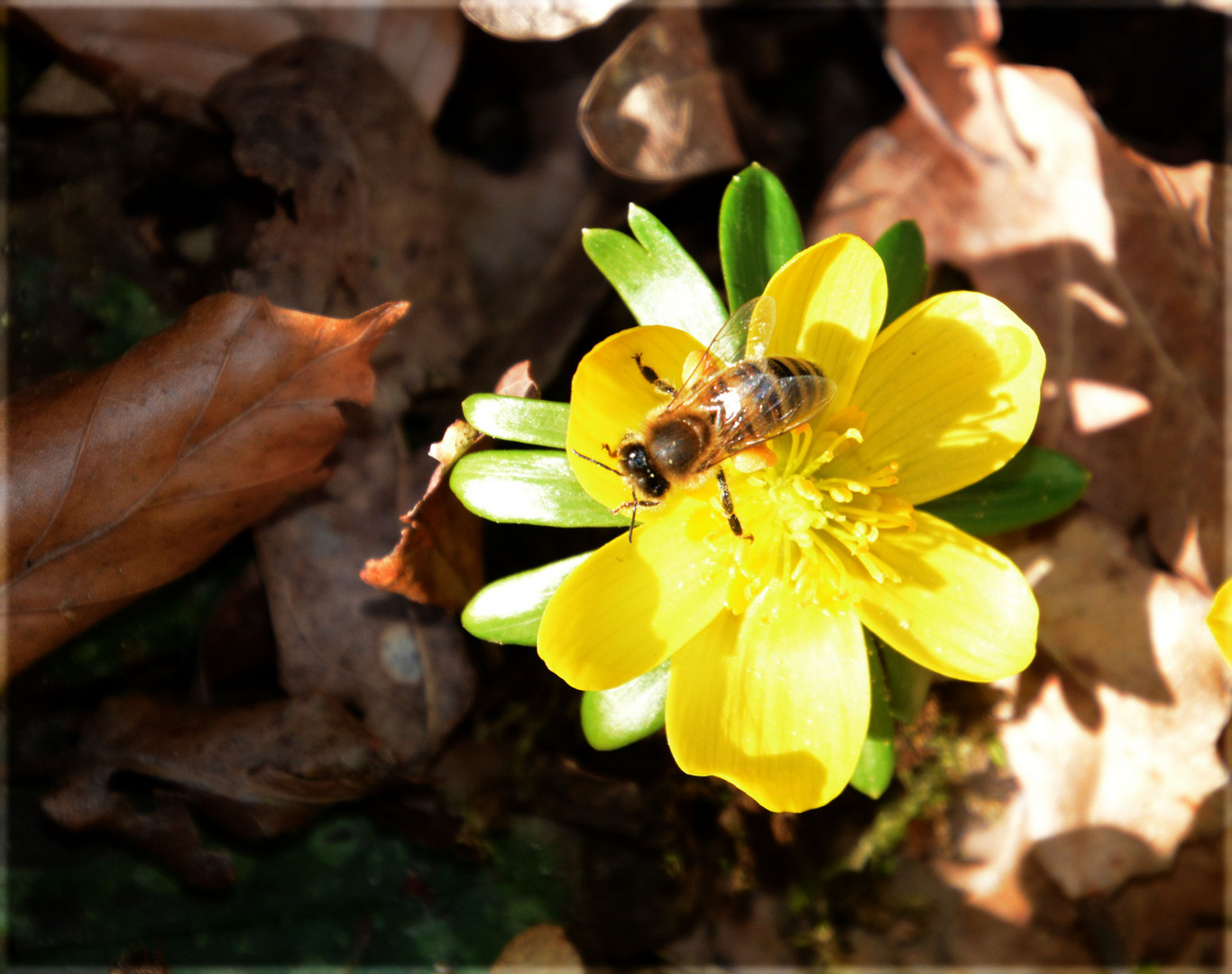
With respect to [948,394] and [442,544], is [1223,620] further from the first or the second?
Result: [442,544]

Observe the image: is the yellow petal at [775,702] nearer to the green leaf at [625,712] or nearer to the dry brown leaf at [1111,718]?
the green leaf at [625,712]

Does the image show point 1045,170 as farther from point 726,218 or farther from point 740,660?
point 740,660

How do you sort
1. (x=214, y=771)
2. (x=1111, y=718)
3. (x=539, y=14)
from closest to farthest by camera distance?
(x=214, y=771) → (x=539, y=14) → (x=1111, y=718)

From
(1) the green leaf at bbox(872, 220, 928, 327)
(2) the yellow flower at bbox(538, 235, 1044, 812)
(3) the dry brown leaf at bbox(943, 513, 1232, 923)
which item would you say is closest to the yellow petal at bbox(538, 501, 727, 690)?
(2) the yellow flower at bbox(538, 235, 1044, 812)

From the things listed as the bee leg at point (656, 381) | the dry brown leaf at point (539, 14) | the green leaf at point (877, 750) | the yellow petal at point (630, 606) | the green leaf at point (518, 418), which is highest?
the dry brown leaf at point (539, 14)

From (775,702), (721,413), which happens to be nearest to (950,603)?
(775,702)

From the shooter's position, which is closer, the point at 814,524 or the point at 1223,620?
the point at 1223,620

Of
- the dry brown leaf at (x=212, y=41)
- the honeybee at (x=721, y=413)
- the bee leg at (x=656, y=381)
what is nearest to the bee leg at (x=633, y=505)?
the honeybee at (x=721, y=413)

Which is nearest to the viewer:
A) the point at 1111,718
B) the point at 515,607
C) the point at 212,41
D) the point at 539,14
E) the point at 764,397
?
the point at 764,397
